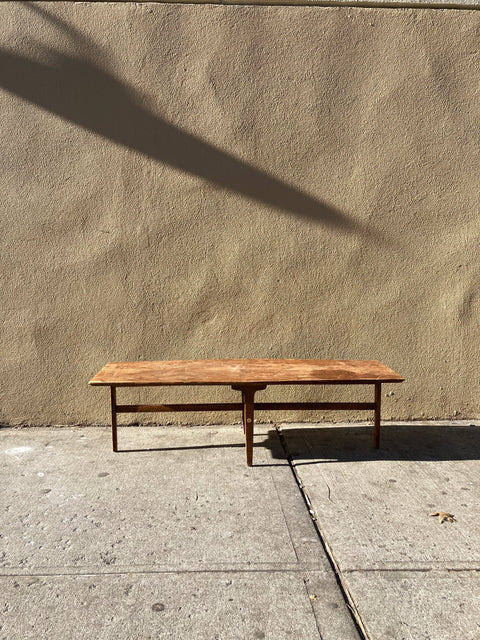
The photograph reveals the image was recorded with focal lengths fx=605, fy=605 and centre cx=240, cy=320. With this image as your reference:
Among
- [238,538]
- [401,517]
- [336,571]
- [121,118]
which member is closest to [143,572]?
[238,538]

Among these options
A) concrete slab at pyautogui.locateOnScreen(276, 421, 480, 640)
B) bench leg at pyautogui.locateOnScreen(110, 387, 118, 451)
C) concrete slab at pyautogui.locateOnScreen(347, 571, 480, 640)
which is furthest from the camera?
bench leg at pyautogui.locateOnScreen(110, 387, 118, 451)

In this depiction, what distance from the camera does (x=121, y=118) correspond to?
14.5 feet

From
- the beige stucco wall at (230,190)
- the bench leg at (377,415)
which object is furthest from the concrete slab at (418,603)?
the beige stucco wall at (230,190)

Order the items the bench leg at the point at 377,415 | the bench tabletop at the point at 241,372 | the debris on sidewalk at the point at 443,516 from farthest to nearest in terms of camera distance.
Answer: the bench leg at the point at 377,415
the bench tabletop at the point at 241,372
the debris on sidewalk at the point at 443,516

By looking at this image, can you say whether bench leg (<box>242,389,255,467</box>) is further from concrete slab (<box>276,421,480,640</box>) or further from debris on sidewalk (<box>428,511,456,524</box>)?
debris on sidewalk (<box>428,511,456,524</box>)

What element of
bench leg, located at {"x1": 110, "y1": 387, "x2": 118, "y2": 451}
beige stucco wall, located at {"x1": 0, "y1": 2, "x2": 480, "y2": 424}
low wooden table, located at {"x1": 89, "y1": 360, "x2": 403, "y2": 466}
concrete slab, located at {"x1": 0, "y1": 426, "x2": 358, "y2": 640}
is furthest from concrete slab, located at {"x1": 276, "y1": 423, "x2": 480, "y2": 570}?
bench leg, located at {"x1": 110, "y1": 387, "x2": 118, "y2": 451}

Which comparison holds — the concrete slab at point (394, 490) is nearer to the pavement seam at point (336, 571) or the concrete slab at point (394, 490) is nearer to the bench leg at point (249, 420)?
the pavement seam at point (336, 571)

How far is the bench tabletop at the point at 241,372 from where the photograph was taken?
3.61 metres

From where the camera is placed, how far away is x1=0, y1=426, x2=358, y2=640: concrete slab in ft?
7.09

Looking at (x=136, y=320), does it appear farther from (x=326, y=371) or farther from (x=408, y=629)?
(x=408, y=629)

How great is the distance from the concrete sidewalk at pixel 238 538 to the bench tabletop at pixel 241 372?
539mm

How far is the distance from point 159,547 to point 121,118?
3.08m

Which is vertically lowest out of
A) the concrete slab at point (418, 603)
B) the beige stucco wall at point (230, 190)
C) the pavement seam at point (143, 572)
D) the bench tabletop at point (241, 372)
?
the concrete slab at point (418, 603)

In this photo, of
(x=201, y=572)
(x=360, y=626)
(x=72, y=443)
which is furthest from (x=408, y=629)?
(x=72, y=443)
